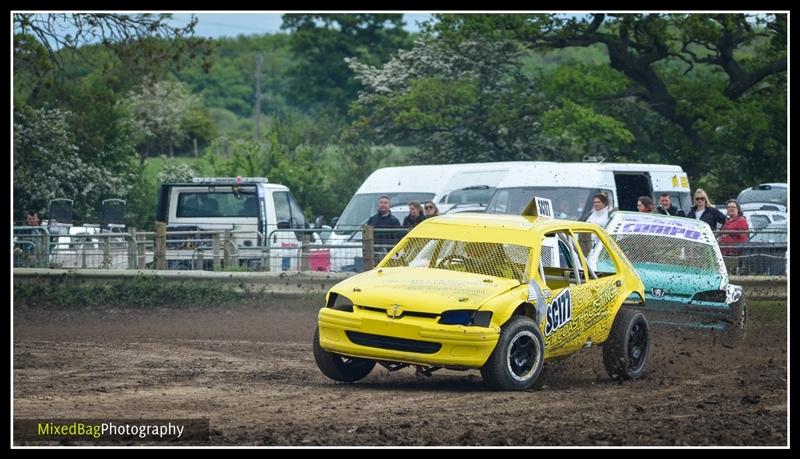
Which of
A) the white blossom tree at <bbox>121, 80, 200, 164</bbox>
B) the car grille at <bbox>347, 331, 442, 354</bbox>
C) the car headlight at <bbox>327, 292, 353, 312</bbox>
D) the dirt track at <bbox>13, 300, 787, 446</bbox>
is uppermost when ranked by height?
the white blossom tree at <bbox>121, 80, 200, 164</bbox>

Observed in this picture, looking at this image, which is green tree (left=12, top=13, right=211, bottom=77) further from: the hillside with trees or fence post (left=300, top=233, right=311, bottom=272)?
the hillside with trees

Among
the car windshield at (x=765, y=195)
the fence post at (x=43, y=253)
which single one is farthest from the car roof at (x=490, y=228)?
the car windshield at (x=765, y=195)

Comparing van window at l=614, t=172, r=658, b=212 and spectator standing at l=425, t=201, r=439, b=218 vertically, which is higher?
van window at l=614, t=172, r=658, b=212

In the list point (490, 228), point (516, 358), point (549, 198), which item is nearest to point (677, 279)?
point (490, 228)

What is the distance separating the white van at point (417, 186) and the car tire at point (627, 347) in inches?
519

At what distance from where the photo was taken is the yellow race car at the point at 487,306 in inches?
432

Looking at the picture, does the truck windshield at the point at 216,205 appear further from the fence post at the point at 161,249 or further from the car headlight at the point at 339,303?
the car headlight at the point at 339,303

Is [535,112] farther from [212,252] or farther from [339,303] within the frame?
[339,303]

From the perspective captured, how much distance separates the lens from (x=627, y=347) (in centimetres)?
1246

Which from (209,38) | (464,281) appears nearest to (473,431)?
(464,281)

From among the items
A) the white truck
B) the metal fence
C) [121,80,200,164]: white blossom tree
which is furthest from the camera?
[121,80,200,164]: white blossom tree

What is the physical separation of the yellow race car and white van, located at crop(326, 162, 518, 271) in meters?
13.0

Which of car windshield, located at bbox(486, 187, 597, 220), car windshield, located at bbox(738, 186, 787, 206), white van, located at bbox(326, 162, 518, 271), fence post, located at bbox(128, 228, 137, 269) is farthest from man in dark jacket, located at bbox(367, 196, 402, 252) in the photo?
car windshield, located at bbox(738, 186, 787, 206)

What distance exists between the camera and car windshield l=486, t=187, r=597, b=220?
22.6 meters
